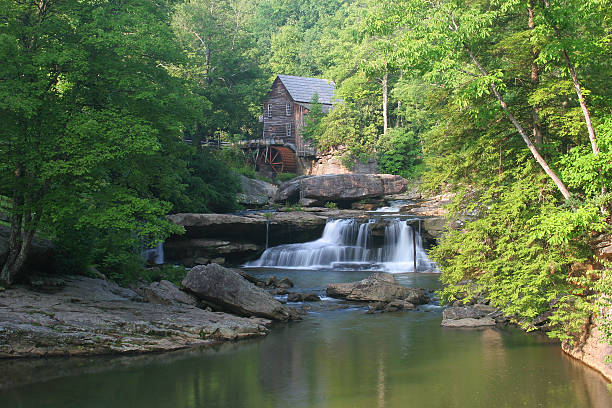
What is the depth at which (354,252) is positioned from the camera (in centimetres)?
2428

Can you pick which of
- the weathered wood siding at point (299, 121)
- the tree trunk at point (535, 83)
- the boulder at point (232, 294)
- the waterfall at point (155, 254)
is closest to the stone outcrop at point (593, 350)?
the tree trunk at point (535, 83)

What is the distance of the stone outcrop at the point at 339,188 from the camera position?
33.5m

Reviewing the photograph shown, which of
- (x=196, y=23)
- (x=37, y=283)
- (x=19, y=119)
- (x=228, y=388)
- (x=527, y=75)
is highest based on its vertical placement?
(x=196, y=23)

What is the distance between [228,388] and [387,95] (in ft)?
124

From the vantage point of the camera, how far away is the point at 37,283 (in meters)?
11.9

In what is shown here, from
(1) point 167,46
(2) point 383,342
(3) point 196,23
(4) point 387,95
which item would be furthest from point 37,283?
(4) point 387,95

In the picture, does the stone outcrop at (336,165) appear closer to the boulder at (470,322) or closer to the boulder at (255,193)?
the boulder at (255,193)

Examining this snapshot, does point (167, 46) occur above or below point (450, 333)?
above

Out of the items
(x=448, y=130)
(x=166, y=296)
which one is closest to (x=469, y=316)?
(x=448, y=130)

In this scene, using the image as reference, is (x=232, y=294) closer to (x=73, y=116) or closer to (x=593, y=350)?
(x=73, y=116)

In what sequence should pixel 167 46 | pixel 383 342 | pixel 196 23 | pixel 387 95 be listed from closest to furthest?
pixel 383 342 → pixel 167 46 → pixel 196 23 → pixel 387 95

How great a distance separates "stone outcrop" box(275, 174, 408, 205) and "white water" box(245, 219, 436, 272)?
8.01 meters

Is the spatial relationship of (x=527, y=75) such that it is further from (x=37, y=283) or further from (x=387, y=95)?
(x=387, y=95)

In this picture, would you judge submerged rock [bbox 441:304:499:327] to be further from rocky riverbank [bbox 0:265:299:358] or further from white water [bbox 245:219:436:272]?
white water [bbox 245:219:436:272]
